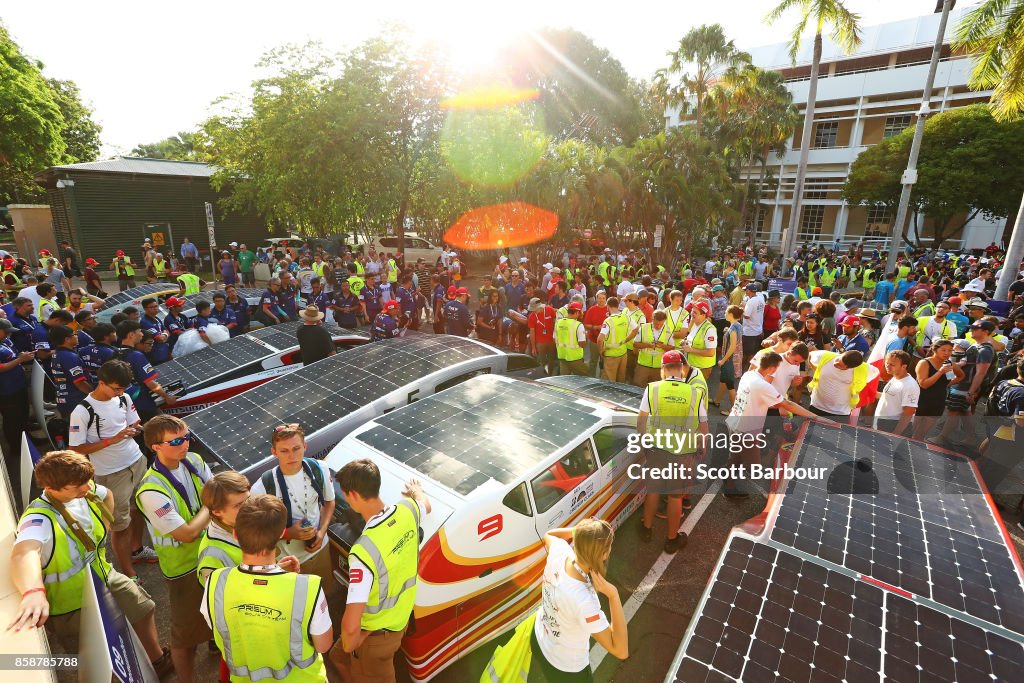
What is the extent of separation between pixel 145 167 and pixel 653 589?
3015 cm

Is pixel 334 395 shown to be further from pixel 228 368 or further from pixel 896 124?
pixel 896 124

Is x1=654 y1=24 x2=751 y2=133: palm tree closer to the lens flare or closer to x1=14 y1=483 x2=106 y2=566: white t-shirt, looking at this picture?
the lens flare

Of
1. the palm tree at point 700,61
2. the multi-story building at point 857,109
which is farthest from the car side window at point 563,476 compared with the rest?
the multi-story building at point 857,109

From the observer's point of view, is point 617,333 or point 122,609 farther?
point 617,333

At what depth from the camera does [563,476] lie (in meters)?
4.23

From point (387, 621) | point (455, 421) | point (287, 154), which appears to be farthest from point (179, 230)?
point (387, 621)

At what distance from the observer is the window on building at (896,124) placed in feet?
130

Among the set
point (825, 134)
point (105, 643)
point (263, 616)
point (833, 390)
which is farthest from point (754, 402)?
point (825, 134)

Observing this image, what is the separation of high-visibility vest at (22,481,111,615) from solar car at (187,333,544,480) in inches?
60.7

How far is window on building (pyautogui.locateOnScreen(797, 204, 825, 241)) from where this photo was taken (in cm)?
4581

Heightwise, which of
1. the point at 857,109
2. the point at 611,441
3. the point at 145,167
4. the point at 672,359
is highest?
the point at 857,109

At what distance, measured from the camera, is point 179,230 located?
2523 cm

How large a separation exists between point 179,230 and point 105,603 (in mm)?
27846

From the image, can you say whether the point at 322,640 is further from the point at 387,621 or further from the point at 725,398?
the point at 725,398
